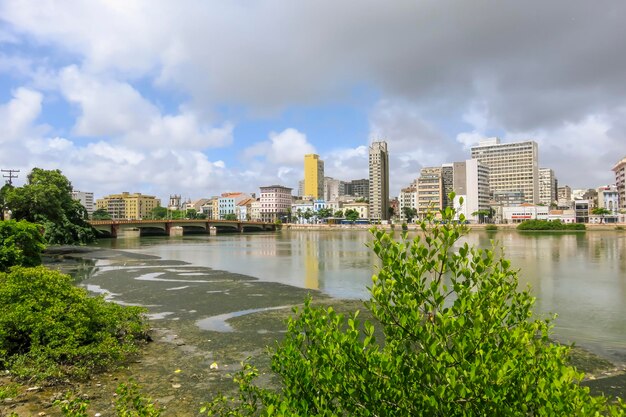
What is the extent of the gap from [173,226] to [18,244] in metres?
105

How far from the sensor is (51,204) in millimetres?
46031

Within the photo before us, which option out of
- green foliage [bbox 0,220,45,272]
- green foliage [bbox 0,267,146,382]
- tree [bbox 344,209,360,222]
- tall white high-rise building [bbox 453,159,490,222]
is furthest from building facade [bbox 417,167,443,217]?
green foliage [bbox 0,267,146,382]

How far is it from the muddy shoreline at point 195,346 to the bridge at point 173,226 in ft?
203

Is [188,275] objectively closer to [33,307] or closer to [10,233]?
[10,233]

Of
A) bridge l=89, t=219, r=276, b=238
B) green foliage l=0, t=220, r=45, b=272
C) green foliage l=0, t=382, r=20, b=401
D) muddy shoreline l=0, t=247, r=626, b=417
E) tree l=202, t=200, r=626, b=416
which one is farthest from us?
bridge l=89, t=219, r=276, b=238

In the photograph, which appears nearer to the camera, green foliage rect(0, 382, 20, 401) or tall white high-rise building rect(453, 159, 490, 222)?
green foliage rect(0, 382, 20, 401)

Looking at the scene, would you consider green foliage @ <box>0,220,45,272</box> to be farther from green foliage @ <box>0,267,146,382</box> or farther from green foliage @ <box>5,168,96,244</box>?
green foliage @ <box>5,168,96,244</box>

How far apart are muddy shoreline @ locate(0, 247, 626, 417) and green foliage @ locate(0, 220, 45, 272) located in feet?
10.1

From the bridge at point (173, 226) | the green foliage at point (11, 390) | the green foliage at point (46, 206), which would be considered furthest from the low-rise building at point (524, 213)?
the green foliage at point (11, 390)

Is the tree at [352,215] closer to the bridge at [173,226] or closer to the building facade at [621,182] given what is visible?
the bridge at [173,226]

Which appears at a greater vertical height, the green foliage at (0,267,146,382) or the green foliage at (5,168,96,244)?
the green foliage at (5,168,96,244)

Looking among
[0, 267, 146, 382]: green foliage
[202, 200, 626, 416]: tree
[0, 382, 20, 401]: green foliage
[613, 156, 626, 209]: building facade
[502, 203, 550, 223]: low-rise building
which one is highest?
[613, 156, 626, 209]: building facade

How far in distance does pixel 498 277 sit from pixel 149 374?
827 centimetres

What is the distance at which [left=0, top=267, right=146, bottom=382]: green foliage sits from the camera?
9.02m
